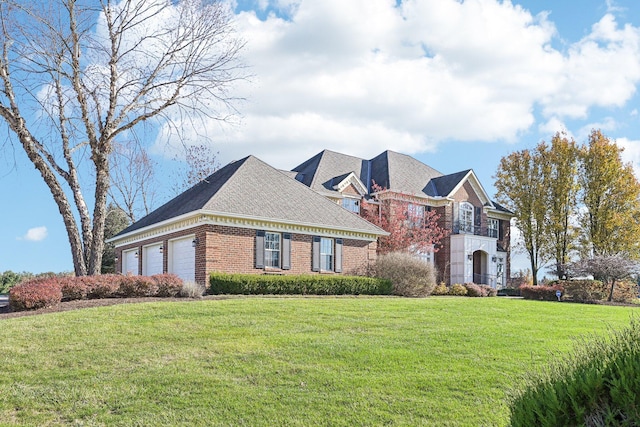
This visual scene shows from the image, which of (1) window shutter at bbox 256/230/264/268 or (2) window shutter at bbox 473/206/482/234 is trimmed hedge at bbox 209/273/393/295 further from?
(2) window shutter at bbox 473/206/482/234

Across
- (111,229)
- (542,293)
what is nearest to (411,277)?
(542,293)

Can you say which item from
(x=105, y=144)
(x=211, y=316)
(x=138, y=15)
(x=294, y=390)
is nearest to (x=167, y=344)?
(x=211, y=316)

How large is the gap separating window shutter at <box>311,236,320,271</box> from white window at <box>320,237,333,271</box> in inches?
11.7

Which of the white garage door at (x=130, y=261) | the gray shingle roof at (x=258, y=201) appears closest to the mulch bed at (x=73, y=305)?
the gray shingle roof at (x=258, y=201)

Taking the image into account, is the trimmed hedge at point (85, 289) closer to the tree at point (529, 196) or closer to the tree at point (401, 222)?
the tree at point (401, 222)

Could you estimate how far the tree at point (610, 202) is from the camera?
36156 millimetres

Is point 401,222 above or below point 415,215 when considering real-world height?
below

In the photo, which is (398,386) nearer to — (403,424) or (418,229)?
(403,424)

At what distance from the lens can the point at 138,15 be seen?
20.3m

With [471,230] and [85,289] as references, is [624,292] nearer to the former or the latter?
[471,230]

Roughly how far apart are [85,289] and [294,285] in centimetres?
753

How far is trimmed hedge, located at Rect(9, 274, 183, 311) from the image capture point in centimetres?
1428

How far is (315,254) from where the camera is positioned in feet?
77.9

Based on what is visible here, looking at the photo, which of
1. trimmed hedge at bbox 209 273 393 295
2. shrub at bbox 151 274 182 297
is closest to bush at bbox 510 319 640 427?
shrub at bbox 151 274 182 297
